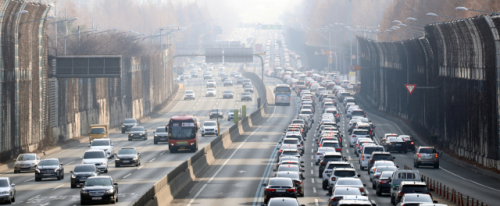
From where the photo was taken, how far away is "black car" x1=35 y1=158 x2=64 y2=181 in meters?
40.3

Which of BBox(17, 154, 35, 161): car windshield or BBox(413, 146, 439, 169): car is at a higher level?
BBox(17, 154, 35, 161): car windshield

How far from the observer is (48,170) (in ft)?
132

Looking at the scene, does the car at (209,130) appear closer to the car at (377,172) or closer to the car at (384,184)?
the car at (377,172)

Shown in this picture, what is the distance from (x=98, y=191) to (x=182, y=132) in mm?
24494

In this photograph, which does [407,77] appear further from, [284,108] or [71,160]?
[71,160]

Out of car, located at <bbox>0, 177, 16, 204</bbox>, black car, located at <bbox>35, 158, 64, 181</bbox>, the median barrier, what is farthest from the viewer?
black car, located at <bbox>35, 158, 64, 181</bbox>

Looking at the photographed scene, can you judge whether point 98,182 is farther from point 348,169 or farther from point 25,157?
point 25,157

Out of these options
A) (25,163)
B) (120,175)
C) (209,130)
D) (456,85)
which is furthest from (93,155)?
(209,130)

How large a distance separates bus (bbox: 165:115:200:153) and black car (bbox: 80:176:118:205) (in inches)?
922

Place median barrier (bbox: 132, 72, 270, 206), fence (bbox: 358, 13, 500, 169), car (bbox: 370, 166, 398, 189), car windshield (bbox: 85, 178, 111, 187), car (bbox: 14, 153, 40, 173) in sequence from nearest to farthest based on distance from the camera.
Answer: median barrier (bbox: 132, 72, 270, 206), car windshield (bbox: 85, 178, 111, 187), car (bbox: 370, 166, 398, 189), car (bbox: 14, 153, 40, 173), fence (bbox: 358, 13, 500, 169)

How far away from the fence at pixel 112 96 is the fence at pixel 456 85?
32.3 meters

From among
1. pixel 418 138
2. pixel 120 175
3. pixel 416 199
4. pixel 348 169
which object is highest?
pixel 348 169

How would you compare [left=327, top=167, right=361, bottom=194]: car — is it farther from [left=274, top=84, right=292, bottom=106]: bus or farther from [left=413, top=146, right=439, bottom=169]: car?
[left=274, top=84, right=292, bottom=106]: bus

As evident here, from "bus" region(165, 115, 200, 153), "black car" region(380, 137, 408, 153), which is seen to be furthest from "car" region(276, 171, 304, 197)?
"black car" region(380, 137, 408, 153)
